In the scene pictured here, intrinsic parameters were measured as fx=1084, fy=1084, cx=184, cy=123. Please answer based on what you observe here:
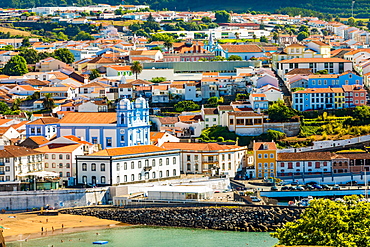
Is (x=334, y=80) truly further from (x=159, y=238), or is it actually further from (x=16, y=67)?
(x=159, y=238)

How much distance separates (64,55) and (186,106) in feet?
96.8

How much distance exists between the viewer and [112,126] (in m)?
67.6

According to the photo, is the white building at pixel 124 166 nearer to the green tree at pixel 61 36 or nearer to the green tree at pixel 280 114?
the green tree at pixel 280 114

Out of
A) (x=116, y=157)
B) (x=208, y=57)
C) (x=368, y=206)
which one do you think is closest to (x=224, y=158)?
(x=116, y=157)

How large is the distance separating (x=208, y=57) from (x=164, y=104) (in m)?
18.2

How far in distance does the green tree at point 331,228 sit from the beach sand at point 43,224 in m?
17.0

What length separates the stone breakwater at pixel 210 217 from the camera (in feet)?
178

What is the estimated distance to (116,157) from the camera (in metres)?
60.7

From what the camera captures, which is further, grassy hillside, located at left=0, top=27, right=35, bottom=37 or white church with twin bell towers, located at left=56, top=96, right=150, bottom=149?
grassy hillside, located at left=0, top=27, right=35, bottom=37

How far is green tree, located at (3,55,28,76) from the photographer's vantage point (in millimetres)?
98375

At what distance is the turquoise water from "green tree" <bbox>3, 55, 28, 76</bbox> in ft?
152

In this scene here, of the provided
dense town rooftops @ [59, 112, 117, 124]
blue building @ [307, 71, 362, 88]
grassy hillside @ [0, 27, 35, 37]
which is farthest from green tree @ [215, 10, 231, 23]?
dense town rooftops @ [59, 112, 117, 124]

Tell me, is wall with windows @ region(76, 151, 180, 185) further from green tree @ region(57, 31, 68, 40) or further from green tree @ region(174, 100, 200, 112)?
green tree @ region(57, 31, 68, 40)

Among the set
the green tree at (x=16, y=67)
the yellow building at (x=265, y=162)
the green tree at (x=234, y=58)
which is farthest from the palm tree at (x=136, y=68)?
the yellow building at (x=265, y=162)
